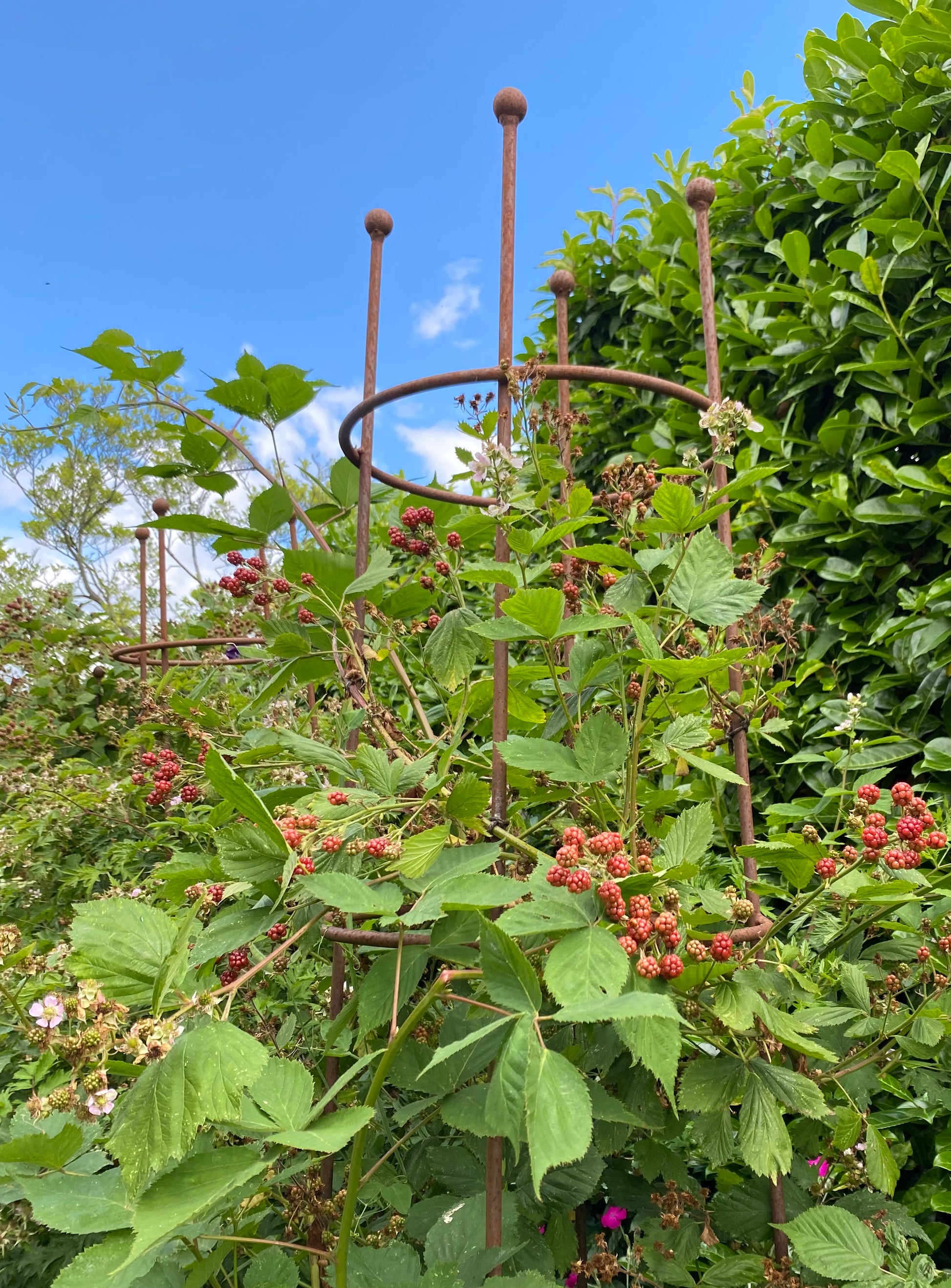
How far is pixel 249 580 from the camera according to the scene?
3.99 ft

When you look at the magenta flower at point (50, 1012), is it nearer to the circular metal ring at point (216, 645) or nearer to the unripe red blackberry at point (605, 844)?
the unripe red blackberry at point (605, 844)

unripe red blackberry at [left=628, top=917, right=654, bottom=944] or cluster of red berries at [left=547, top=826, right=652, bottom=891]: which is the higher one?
cluster of red berries at [left=547, top=826, right=652, bottom=891]

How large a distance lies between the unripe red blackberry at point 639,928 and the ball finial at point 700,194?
3.81 feet

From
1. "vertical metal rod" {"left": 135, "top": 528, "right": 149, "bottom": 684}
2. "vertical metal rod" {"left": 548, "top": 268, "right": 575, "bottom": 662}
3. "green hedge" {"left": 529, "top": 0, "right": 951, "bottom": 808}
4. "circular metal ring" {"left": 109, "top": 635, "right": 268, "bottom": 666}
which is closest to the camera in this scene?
"vertical metal rod" {"left": 548, "top": 268, "right": 575, "bottom": 662}

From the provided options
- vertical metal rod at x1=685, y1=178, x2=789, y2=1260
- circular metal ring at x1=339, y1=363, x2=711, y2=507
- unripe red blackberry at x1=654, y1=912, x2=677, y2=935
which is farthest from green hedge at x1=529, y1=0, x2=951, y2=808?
unripe red blackberry at x1=654, y1=912, x2=677, y2=935

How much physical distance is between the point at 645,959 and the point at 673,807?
109cm

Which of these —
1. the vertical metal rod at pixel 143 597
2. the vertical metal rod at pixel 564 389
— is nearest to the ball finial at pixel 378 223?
the vertical metal rod at pixel 564 389

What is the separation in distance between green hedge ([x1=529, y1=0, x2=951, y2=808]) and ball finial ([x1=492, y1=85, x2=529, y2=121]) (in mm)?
1245

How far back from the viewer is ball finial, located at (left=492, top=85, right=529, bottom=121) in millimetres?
1036

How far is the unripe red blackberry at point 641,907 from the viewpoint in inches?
27.2

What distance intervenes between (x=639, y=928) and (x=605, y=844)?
8 cm

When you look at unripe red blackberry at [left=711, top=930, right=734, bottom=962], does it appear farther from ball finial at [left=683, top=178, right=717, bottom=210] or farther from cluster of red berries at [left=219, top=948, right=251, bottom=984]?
ball finial at [left=683, top=178, right=717, bottom=210]

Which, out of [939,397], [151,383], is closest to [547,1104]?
[151,383]

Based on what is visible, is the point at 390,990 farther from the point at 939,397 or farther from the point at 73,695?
the point at 73,695
